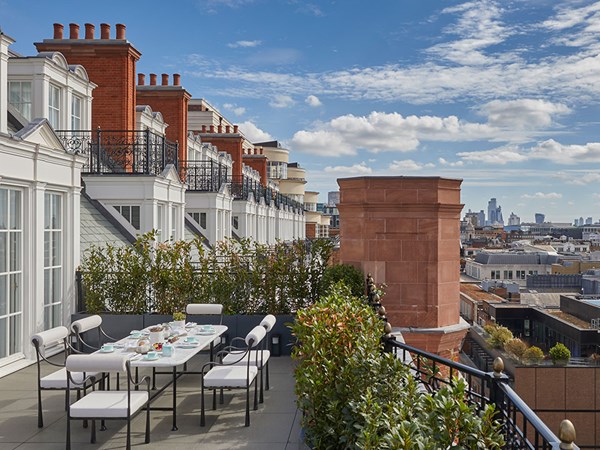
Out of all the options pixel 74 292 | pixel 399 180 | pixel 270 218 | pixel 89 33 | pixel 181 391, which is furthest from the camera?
pixel 270 218

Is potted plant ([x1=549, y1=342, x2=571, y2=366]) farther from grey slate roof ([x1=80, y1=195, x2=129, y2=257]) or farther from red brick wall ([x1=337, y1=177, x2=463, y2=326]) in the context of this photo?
grey slate roof ([x1=80, y1=195, x2=129, y2=257])

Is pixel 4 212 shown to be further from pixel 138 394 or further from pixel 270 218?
pixel 270 218

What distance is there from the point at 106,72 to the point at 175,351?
13439 millimetres

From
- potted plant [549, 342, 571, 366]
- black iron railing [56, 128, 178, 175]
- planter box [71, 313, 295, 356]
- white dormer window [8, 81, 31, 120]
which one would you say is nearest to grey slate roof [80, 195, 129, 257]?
black iron railing [56, 128, 178, 175]

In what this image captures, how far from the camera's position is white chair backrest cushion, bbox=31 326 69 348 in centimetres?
664

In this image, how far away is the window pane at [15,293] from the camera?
9453mm

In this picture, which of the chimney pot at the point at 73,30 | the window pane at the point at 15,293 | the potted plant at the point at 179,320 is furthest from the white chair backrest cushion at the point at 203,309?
the chimney pot at the point at 73,30

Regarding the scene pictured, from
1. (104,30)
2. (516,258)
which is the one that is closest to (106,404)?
(104,30)

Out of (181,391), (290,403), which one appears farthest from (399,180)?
(181,391)

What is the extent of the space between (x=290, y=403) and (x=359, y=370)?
3.50m

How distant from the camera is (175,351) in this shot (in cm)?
698

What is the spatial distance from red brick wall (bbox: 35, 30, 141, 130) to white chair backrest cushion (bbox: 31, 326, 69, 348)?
11365mm

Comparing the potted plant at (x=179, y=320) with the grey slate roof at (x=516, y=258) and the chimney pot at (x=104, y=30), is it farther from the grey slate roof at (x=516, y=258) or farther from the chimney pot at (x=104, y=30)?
the grey slate roof at (x=516, y=258)

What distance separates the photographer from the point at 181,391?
26.8 feet
